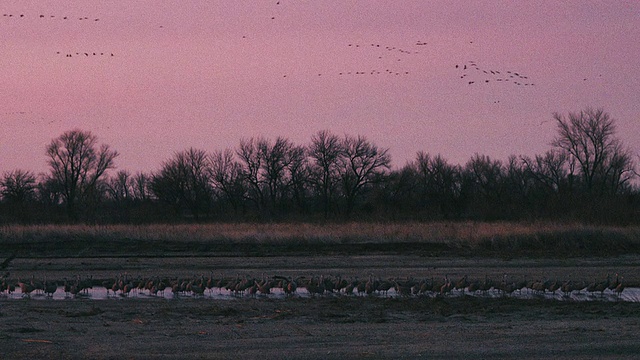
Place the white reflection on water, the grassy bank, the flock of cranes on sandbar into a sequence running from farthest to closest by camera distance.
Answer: the grassy bank < the flock of cranes on sandbar < the white reflection on water

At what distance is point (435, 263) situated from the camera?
1217 inches

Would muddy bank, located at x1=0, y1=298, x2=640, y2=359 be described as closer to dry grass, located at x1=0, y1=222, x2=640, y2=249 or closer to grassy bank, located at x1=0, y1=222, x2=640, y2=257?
grassy bank, located at x1=0, y1=222, x2=640, y2=257

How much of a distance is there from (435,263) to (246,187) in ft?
121

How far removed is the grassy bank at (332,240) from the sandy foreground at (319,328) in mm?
14945

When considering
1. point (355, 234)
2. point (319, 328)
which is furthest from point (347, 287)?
point (355, 234)

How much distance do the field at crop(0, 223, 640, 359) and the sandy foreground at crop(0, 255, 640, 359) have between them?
3cm

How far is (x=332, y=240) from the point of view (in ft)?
125

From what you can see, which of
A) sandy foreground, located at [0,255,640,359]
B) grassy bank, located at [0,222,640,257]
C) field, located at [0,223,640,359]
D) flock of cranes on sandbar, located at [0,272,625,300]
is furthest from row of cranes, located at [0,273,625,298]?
grassy bank, located at [0,222,640,257]

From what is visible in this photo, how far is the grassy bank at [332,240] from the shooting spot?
117 ft

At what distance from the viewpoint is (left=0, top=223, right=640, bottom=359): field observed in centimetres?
1409

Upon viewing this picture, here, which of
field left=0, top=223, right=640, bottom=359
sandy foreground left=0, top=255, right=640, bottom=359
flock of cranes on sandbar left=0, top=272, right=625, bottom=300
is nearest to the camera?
sandy foreground left=0, top=255, right=640, bottom=359

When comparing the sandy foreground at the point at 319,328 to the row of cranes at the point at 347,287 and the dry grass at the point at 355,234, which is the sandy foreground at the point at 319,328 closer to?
the row of cranes at the point at 347,287

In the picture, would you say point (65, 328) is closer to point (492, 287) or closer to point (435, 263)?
point (492, 287)

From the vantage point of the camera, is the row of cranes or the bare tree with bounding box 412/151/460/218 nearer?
the row of cranes
